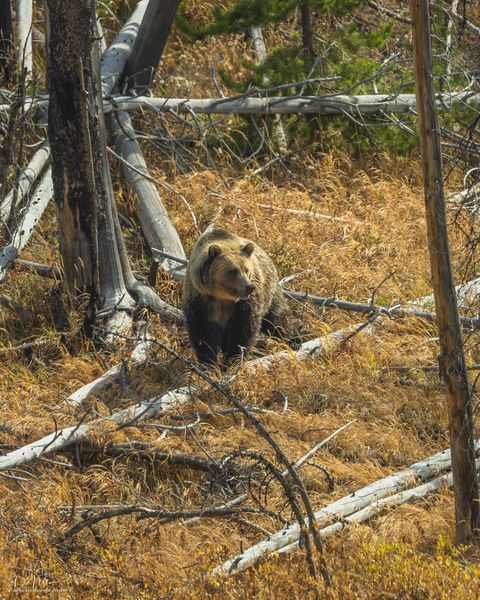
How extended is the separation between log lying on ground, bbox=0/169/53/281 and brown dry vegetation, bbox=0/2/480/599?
0.33 meters

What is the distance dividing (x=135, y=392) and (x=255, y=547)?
226 centimetres

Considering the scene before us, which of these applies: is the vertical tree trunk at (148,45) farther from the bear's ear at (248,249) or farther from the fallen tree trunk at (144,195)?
the bear's ear at (248,249)

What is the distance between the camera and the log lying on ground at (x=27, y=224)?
7766 mm

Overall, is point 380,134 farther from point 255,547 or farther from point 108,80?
point 255,547

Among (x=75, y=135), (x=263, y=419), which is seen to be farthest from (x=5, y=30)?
(x=263, y=419)

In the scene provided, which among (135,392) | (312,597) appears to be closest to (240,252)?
(135,392)

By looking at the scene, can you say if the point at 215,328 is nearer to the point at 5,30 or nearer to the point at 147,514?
the point at 147,514

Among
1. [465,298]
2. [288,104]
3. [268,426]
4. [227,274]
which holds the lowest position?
[268,426]

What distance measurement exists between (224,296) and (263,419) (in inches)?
44.6

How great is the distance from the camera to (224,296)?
23.4ft

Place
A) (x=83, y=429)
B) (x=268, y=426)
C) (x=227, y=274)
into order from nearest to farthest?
1. (x=83, y=429)
2. (x=268, y=426)
3. (x=227, y=274)

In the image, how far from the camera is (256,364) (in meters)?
6.98

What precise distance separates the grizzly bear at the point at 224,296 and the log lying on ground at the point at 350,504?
177cm

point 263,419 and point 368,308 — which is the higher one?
point 368,308
